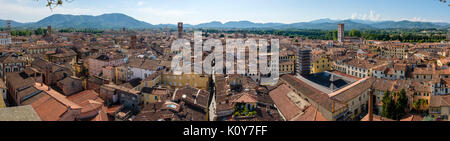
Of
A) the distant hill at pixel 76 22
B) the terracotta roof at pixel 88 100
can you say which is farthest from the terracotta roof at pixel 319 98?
the distant hill at pixel 76 22

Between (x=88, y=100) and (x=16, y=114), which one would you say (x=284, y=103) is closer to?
(x=88, y=100)

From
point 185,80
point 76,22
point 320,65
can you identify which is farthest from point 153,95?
point 76,22

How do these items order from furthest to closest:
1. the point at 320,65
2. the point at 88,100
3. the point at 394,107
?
the point at 320,65 → the point at 88,100 → the point at 394,107

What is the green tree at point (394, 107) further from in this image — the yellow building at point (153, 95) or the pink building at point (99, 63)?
the pink building at point (99, 63)

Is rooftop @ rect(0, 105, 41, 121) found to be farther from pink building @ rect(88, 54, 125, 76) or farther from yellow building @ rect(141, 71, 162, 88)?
pink building @ rect(88, 54, 125, 76)
